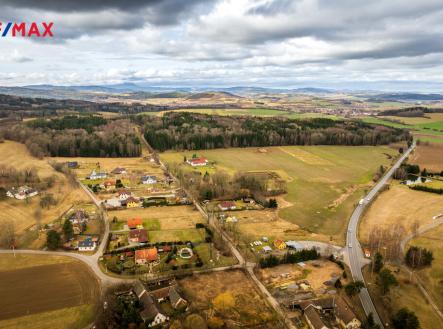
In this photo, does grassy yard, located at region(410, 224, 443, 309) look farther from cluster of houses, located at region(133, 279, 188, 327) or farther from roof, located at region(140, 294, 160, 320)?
roof, located at region(140, 294, 160, 320)

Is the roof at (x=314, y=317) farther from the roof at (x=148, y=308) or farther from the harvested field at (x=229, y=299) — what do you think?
the roof at (x=148, y=308)

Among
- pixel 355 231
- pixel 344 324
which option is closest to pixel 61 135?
pixel 355 231

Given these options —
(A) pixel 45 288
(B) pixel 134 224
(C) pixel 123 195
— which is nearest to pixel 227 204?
(B) pixel 134 224

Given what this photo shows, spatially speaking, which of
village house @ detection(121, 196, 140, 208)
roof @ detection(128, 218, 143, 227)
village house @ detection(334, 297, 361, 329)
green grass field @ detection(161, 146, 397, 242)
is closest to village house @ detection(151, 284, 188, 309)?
village house @ detection(334, 297, 361, 329)

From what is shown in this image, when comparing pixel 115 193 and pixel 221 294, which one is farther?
pixel 115 193

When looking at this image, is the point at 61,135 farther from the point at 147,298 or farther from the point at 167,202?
the point at 147,298

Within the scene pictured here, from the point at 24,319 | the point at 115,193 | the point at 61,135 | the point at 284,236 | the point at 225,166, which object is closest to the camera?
the point at 24,319

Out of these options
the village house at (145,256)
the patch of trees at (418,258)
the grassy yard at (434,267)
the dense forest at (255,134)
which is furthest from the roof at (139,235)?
the dense forest at (255,134)
